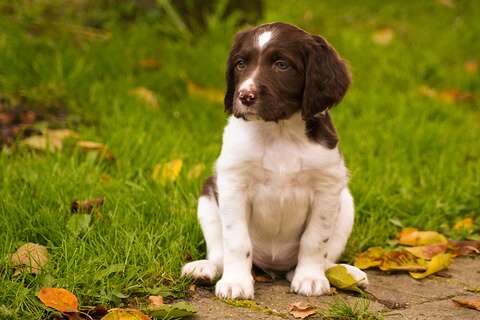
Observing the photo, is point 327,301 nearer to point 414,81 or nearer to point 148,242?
point 148,242

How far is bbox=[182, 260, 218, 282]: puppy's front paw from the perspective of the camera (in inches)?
145

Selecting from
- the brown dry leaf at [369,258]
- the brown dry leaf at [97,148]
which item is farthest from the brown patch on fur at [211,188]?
the brown dry leaf at [97,148]

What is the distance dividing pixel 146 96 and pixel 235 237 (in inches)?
114

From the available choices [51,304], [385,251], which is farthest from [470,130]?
[51,304]

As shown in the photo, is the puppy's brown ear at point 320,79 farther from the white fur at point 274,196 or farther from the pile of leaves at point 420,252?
the pile of leaves at point 420,252

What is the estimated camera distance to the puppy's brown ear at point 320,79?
358cm

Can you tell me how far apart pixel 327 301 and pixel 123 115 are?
2.82 metres

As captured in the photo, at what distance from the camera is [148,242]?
3.86m

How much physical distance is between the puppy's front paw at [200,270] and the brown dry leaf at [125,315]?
0.56m

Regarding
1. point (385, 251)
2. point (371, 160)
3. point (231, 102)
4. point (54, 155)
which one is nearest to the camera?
point (231, 102)

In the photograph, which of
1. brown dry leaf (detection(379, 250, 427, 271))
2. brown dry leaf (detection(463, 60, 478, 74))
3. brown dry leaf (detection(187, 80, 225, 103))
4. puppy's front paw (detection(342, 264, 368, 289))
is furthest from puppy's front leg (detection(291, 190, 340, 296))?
brown dry leaf (detection(463, 60, 478, 74))

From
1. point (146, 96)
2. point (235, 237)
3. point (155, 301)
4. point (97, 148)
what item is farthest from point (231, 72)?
point (146, 96)

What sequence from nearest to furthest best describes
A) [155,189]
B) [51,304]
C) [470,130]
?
1. [51,304]
2. [155,189]
3. [470,130]

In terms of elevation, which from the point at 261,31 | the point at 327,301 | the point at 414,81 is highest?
the point at 261,31
